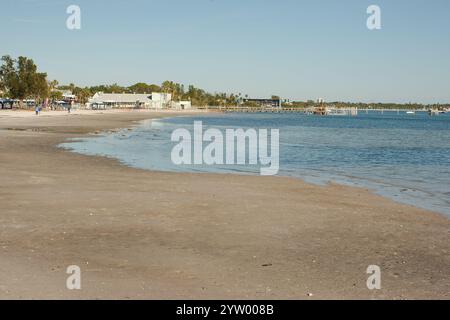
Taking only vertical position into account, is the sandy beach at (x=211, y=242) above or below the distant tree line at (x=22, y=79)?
below

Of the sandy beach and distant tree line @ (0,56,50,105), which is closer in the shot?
the sandy beach

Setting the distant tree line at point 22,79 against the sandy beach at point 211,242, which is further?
the distant tree line at point 22,79

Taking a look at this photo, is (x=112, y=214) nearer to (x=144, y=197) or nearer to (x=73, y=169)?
(x=144, y=197)

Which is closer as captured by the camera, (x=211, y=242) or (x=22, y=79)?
(x=211, y=242)

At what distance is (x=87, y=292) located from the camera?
6.92 meters

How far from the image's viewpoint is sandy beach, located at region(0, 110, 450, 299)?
733 centimetres

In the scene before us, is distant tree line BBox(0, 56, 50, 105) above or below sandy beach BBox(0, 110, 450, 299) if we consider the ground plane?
above

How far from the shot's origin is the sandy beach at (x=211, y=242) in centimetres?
733

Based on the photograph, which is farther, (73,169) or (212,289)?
(73,169)

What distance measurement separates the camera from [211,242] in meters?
9.91
